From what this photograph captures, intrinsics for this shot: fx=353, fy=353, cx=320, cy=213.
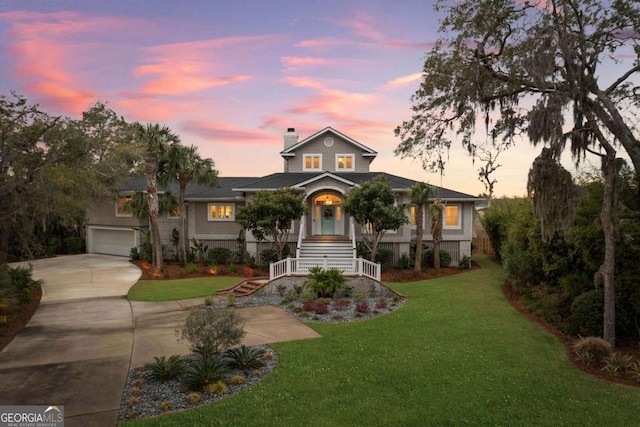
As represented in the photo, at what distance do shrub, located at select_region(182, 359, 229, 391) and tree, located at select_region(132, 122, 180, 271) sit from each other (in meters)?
14.1

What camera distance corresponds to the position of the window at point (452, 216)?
23.2m

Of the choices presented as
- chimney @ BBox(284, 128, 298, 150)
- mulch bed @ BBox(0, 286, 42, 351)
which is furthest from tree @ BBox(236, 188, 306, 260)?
chimney @ BBox(284, 128, 298, 150)

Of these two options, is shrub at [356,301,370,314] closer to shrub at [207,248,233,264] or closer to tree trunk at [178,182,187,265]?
shrub at [207,248,233,264]

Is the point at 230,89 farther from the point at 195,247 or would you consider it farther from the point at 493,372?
the point at 493,372

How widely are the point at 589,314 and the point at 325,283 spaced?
8901mm

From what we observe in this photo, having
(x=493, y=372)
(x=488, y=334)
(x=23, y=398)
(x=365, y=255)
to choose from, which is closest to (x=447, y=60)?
(x=488, y=334)

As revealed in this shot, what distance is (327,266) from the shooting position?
17.4 metres

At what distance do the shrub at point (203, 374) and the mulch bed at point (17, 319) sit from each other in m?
6.27

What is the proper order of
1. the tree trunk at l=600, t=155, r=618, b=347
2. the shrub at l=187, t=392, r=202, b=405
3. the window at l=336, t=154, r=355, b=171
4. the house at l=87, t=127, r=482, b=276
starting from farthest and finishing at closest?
1. the window at l=336, t=154, r=355, b=171
2. the house at l=87, t=127, r=482, b=276
3. the tree trunk at l=600, t=155, r=618, b=347
4. the shrub at l=187, t=392, r=202, b=405

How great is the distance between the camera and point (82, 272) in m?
21.1

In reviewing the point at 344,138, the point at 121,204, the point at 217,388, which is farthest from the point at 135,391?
the point at 121,204

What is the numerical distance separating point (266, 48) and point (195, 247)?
1417 cm

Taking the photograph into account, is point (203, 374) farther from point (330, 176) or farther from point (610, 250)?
point (330, 176)

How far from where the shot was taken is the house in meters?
21.7
